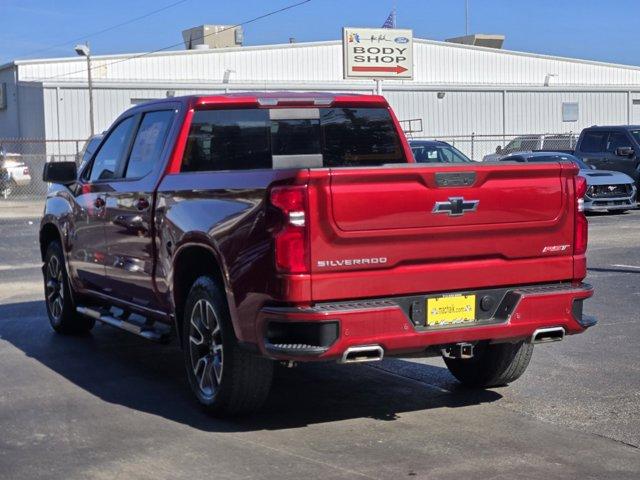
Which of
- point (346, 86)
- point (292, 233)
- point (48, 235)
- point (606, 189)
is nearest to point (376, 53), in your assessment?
point (346, 86)

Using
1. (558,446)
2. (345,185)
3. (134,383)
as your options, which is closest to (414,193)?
(345,185)

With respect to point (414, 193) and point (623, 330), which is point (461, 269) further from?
point (623, 330)

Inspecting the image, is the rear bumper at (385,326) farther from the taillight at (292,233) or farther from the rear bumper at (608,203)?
the rear bumper at (608,203)

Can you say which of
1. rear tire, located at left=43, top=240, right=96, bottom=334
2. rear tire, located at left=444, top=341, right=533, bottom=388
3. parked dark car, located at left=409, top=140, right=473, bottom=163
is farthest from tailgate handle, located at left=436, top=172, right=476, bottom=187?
parked dark car, located at left=409, top=140, right=473, bottom=163

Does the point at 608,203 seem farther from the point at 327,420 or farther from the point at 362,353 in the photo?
the point at 362,353

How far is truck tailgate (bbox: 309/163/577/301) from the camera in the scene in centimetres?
591

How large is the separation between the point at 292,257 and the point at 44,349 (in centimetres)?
417

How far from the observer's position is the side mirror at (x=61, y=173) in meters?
9.23

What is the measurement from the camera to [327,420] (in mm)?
6777

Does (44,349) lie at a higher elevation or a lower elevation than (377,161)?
lower

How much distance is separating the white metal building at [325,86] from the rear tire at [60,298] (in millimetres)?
31619

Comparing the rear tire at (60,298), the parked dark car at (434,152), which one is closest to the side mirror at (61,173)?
the rear tire at (60,298)

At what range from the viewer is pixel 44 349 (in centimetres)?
932

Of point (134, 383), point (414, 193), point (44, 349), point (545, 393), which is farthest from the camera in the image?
point (44, 349)
